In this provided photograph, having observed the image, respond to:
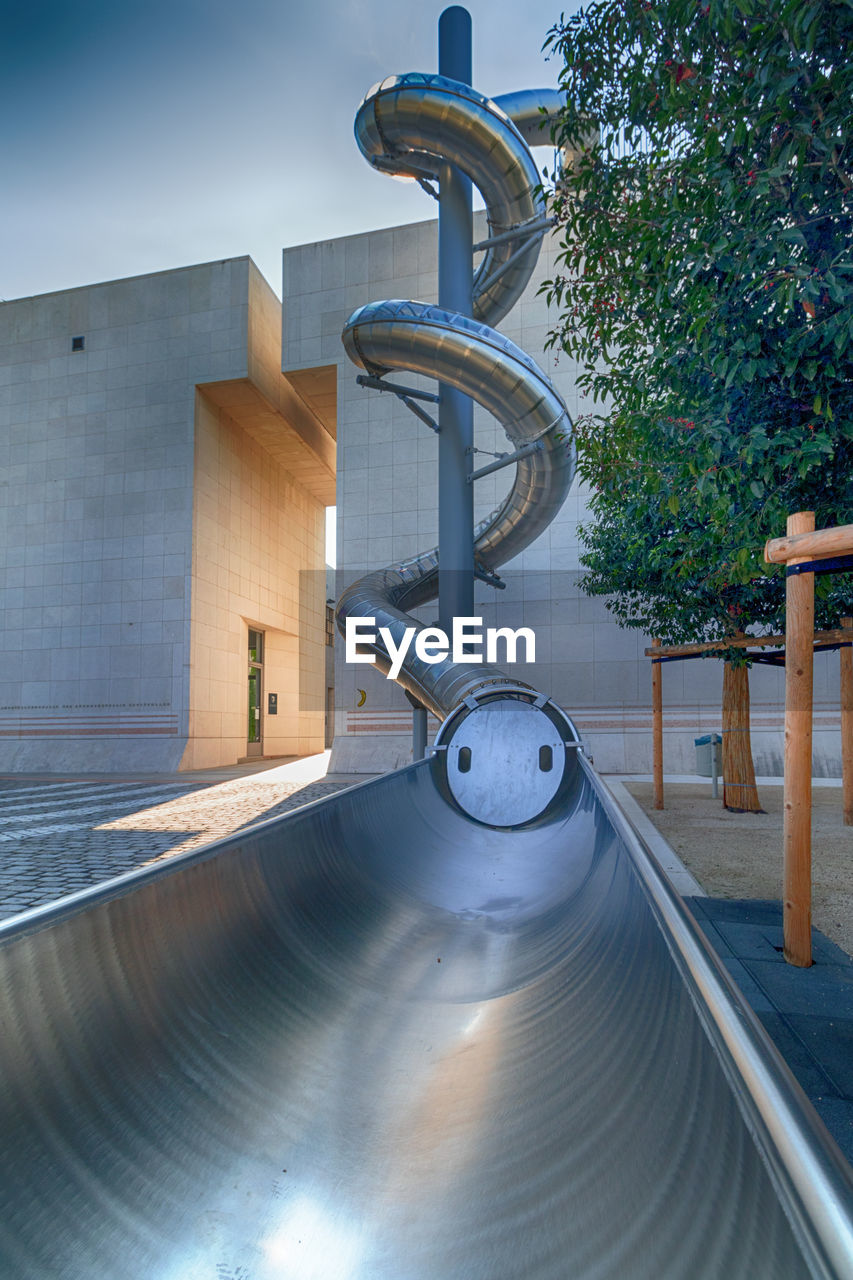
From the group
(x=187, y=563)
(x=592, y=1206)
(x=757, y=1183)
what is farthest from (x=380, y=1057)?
(x=187, y=563)

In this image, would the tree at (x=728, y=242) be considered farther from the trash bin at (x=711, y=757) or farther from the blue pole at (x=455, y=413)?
the blue pole at (x=455, y=413)

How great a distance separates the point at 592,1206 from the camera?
967mm

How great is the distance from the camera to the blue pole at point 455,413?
1043cm

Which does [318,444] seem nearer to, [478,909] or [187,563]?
[187,563]

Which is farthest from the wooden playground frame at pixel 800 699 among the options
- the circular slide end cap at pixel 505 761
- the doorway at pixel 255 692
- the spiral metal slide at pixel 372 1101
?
the doorway at pixel 255 692

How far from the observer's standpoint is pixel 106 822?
7582 millimetres

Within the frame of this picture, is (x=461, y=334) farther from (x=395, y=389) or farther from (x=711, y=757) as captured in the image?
(x=711, y=757)

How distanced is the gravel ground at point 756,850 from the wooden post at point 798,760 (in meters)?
0.36

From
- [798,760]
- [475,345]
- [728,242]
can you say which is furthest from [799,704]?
[475,345]

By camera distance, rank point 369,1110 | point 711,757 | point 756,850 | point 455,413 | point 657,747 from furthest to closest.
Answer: point 455,413
point 711,757
point 657,747
point 756,850
point 369,1110

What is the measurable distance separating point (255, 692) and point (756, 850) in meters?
16.3

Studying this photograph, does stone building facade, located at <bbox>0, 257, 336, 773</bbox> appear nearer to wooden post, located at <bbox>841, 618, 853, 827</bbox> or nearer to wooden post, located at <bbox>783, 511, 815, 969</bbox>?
wooden post, located at <bbox>841, 618, 853, 827</bbox>

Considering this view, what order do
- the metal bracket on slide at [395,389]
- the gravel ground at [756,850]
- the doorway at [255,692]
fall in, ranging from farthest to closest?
1. the doorway at [255,692]
2. the metal bracket on slide at [395,389]
3. the gravel ground at [756,850]

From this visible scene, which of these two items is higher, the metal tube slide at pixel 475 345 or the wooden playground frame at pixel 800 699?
the metal tube slide at pixel 475 345
